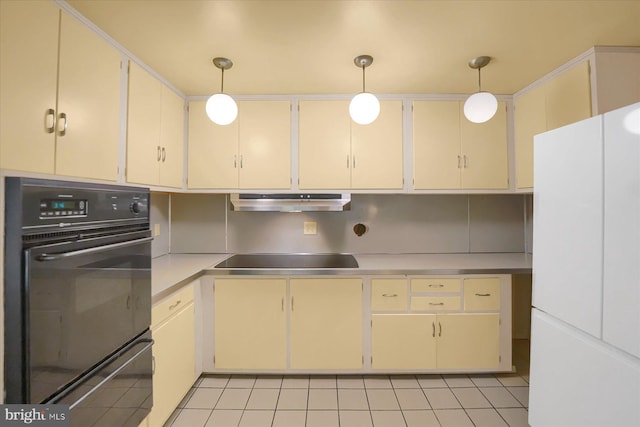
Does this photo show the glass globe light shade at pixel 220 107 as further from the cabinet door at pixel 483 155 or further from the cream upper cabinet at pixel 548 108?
the cream upper cabinet at pixel 548 108

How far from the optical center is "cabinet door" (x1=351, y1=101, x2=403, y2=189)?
7.81 feet

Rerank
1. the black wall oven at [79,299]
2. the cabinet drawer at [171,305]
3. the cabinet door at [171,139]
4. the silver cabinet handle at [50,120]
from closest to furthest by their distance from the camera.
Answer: the black wall oven at [79,299], the silver cabinet handle at [50,120], the cabinet drawer at [171,305], the cabinet door at [171,139]

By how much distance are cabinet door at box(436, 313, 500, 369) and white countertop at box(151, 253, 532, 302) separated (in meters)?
0.34

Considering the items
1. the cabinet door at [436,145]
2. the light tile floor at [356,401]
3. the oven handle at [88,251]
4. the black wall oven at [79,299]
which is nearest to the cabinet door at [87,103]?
the black wall oven at [79,299]

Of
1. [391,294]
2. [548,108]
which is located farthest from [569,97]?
[391,294]

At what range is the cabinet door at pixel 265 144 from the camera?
2.38 metres

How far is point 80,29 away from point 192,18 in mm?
480

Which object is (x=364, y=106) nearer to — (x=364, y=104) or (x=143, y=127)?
(x=364, y=104)

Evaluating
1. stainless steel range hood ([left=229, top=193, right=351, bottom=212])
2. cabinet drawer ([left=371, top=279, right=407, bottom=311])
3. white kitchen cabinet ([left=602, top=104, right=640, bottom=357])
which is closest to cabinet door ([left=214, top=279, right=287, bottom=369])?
stainless steel range hood ([left=229, top=193, right=351, bottom=212])

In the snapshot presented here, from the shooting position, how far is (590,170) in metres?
1.06

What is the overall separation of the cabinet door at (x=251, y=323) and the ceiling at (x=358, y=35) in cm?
146

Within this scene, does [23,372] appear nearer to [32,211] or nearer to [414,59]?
[32,211]

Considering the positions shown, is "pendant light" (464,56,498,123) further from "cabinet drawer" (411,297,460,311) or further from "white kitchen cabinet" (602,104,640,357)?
"cabinet drawer" (411,297,460,311)

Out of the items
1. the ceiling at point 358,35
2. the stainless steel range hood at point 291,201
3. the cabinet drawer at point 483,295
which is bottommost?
the cabinet drawer at point 483,295
